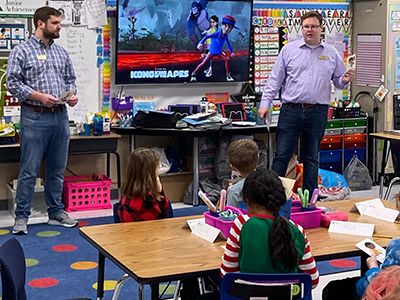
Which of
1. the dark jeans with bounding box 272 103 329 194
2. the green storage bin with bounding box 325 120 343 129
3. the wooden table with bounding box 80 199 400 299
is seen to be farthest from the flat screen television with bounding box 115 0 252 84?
→ the wooden table with bounding box 80 199 400 299

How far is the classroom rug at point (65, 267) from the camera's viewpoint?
14.5ft

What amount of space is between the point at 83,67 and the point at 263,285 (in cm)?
452

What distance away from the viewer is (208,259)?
9.55 feet

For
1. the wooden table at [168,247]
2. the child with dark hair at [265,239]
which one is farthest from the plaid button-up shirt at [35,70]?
the child with dark hair at [265,239]

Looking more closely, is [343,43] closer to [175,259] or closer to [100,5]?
[100,5]

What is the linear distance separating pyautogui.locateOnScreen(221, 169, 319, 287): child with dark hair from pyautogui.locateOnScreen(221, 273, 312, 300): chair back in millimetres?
94

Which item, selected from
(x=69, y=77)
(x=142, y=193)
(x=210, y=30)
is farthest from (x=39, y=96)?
(x=210, y=30)

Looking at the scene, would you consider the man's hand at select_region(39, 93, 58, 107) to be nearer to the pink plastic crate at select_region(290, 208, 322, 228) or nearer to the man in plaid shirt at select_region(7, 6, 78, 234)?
the man in plaid shirt at select_region(7, 6, 78, 234)

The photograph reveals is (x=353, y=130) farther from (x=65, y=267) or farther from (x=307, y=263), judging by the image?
(x=307, y=263)

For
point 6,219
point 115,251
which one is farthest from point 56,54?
point 115,251

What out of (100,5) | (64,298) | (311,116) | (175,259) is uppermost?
(100,5)

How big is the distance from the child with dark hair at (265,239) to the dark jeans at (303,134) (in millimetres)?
3145

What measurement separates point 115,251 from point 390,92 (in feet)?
18.0

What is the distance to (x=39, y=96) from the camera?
5.50 m
